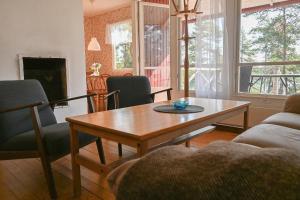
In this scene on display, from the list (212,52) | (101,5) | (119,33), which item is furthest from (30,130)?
(119,33)

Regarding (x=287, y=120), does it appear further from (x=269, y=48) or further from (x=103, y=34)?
(x=103, y=34)

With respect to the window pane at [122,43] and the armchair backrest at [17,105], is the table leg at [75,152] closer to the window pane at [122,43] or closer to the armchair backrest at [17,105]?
the armchair backrest at [17,105]

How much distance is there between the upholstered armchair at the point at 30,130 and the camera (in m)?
1.68

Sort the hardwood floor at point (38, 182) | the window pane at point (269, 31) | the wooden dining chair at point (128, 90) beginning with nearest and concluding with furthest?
the hardwood floor at point (38, 182)
the wooden dining chair at point (128, 90)
the window pane at point (269, 31)

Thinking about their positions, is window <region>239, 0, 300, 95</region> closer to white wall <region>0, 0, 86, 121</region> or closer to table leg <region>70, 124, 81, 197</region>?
white wall <region>0, 0, 86, 121</region>

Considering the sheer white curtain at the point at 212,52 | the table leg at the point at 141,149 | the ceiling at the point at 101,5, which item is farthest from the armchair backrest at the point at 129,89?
the ceiling at the point at 101,5

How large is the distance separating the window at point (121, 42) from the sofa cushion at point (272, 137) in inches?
194

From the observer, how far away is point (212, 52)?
3.42 metres

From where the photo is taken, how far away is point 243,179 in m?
0.42

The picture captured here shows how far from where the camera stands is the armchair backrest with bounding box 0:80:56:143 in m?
1.88

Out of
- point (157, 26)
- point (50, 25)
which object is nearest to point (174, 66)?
point (157, 26)

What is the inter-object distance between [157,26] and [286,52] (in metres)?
2.45

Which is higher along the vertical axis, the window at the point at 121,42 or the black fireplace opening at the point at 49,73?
the window at the point at 121,42

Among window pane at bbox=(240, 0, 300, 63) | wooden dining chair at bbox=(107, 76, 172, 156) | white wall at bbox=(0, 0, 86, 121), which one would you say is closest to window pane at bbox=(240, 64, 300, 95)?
window pane at bbox=(240, 0, 300, 63)
